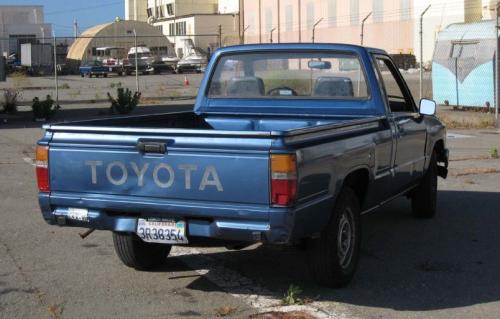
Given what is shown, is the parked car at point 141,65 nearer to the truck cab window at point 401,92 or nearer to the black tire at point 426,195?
the black tire at point 426,195

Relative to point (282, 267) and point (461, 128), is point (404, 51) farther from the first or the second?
point (282, 267)

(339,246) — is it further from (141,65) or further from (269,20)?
(269,20)

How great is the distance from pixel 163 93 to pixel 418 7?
30.5 m

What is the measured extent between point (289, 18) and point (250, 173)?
67703mm

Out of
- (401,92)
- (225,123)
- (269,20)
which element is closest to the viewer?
(225,123)

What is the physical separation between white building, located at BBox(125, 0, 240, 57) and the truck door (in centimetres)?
6221

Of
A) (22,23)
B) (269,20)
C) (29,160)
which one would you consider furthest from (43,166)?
(22,23)

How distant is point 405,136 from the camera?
6711 mm

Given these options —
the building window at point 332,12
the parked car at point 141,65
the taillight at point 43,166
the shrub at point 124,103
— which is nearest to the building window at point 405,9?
the building window at point 332,12

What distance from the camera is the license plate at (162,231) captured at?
15.9 ft

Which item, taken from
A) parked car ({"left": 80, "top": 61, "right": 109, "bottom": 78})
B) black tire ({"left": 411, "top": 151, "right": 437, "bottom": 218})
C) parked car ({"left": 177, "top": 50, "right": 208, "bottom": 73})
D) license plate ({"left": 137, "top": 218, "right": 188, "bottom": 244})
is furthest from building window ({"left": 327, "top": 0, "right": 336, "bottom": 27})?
license plate ({"left": 137, "top": 218, "right": 188, "bottom": 244})

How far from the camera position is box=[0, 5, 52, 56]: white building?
334 feet

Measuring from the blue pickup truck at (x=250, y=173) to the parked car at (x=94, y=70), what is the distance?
54.3 meters

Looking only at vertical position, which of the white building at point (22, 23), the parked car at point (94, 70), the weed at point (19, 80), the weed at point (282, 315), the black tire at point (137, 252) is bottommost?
the weed at point (282, 315)
